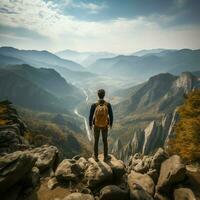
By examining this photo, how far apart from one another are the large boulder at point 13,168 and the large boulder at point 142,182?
726cm

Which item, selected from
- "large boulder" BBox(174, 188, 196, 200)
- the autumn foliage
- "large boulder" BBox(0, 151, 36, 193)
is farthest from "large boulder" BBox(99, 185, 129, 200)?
the autumn foliage

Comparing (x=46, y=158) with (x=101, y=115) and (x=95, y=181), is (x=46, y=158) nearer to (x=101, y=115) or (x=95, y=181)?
(x=95, y=181)

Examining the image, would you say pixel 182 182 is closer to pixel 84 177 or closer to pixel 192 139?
pixel 84 177

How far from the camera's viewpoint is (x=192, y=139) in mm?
32531

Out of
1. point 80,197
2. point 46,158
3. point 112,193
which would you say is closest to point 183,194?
point 112,193

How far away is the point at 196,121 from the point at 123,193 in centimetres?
2215

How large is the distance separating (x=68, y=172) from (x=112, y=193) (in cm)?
454

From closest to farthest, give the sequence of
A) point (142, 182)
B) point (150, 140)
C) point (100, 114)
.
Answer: point (142, 182) → point (100, 114) → point (150, 140)

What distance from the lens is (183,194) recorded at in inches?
602

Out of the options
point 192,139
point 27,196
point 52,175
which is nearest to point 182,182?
point 52,175

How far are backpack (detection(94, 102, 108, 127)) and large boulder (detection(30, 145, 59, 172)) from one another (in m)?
6.52

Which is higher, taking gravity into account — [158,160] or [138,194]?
[158,160]

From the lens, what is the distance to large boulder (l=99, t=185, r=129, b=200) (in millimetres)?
14211

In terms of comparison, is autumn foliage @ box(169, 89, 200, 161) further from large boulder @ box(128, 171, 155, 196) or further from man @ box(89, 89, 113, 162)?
man @ box(89, 89, 113, 162)
